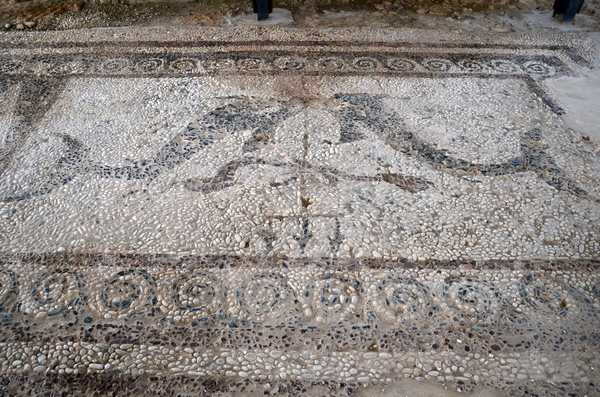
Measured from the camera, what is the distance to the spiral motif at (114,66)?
93.5 inches

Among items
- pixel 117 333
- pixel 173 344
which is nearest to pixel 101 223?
pixel 117 333

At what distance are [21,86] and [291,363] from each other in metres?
2.01

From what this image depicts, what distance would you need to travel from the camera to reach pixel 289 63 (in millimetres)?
2432

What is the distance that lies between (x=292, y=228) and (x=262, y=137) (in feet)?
1.81

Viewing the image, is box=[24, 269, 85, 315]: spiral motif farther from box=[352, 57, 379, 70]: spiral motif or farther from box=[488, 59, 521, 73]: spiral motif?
box=[488, 59, 521, 73]: spiral motif

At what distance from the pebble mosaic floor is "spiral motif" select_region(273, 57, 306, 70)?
2 centimetres

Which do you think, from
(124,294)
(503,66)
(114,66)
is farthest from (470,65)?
(124,294)

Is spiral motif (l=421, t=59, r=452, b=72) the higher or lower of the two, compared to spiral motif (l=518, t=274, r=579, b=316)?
higher

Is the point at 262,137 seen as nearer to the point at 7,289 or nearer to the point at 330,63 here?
the point at 330,63

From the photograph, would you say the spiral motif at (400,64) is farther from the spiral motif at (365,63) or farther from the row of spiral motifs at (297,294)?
the row of spiral motifs at (297,294)

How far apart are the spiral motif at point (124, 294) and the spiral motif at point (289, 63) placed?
1.42m

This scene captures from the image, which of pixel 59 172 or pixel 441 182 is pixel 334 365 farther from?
pixel 59 172

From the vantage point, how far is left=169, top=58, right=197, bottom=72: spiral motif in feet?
7.80

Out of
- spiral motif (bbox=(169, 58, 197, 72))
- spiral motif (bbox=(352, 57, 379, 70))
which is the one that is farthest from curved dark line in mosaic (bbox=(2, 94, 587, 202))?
spiral motif (bbox=(169, 58, 197, 72))
